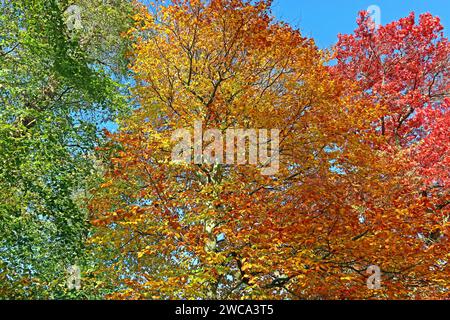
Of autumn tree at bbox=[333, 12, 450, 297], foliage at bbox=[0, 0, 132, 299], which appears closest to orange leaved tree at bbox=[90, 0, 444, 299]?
foliage at bbox=[0, 0, 132, 299]

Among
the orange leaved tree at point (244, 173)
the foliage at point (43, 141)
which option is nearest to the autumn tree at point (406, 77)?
the orange leaved tree at point (244, 173)

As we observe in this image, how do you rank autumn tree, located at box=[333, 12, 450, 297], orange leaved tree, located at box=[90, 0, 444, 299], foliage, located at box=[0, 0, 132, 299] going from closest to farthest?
orange leaved tree, located at box=[90, 0, 444, 299], foliage, located at box=[0, 0, 132, 299], autumn tree, located at box=[333, 12, 450, 297]

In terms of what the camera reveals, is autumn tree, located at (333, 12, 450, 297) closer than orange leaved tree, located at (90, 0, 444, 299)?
No

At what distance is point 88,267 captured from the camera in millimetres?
14023

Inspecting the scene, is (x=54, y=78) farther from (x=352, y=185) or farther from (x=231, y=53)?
(x=352, y=185)

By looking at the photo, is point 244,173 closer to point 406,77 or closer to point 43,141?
point 43,141

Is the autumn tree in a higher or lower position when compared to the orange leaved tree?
higher

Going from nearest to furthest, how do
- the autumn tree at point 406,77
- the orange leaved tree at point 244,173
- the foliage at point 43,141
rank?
the orange leaved tree at point 244,173
the foliage at point 43,141
the autumn tree at point 406,77

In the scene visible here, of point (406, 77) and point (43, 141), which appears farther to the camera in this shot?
point (406, 77)

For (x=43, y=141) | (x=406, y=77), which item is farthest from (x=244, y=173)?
(x=406, y=77)

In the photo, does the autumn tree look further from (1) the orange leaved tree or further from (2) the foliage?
(2) the foliage

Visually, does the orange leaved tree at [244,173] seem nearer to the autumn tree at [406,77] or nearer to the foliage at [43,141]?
the foliage at [43,141]

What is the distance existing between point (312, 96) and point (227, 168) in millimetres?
3799
